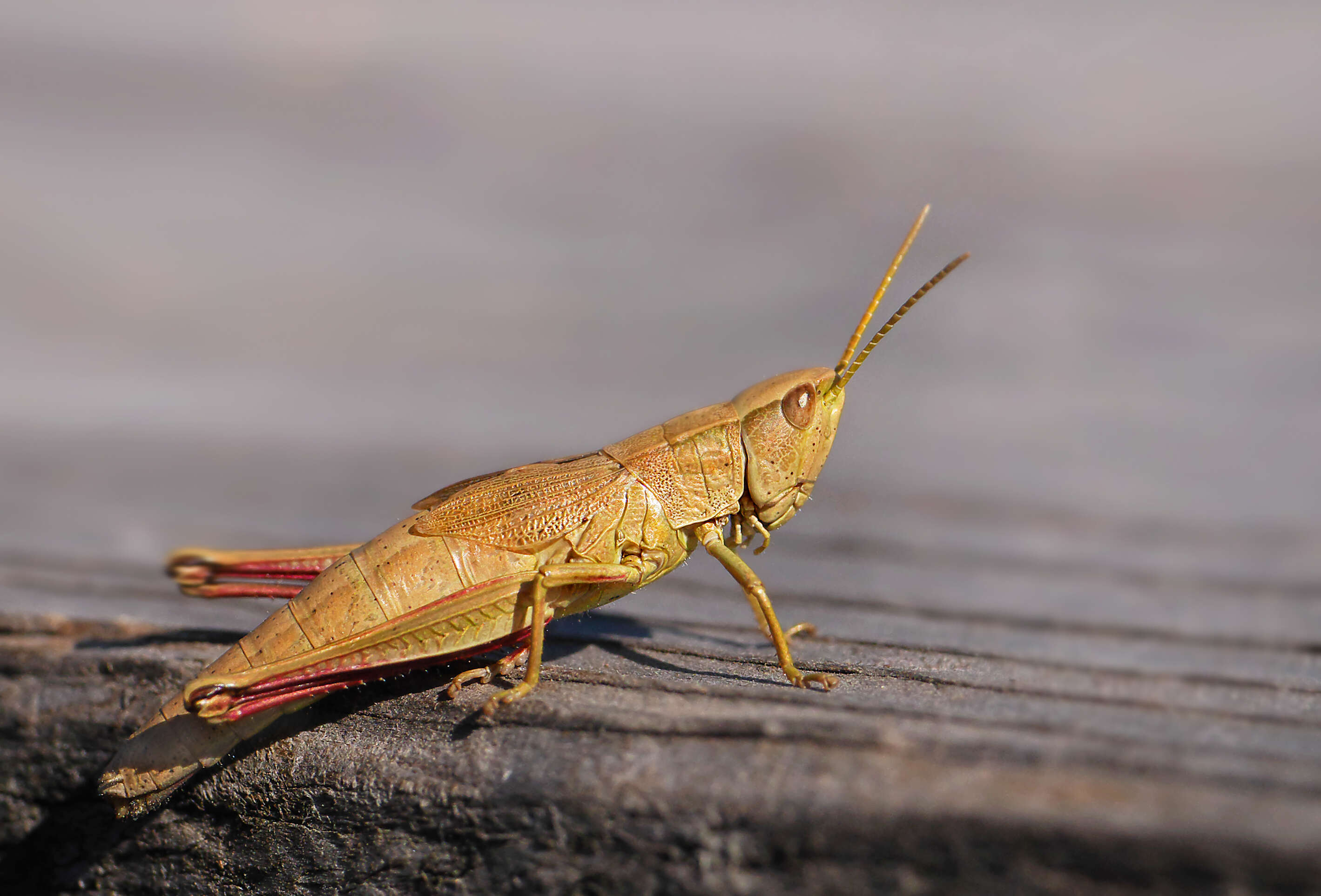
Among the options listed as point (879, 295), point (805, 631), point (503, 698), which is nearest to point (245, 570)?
point (503, 698)

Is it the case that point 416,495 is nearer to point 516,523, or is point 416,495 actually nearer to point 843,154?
point 516,523

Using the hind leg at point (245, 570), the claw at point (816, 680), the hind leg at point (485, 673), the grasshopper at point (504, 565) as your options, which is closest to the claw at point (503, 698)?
the grasshopper at point (504, 565)

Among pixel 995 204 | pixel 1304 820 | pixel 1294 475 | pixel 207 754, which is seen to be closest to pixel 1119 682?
pixel 1304 820

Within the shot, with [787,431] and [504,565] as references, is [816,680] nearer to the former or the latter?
[504,565]

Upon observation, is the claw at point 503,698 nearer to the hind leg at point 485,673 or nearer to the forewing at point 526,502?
the hind leg at point 485,673

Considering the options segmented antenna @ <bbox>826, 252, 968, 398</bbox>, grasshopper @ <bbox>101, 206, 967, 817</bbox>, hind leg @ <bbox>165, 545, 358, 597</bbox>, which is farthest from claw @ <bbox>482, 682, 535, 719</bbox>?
segmented antenna @ <bbox>826, 252, 968, 398</bbox>

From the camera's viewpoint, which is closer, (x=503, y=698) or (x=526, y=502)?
(x=503, y=698)

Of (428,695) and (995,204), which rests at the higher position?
(995,204)
